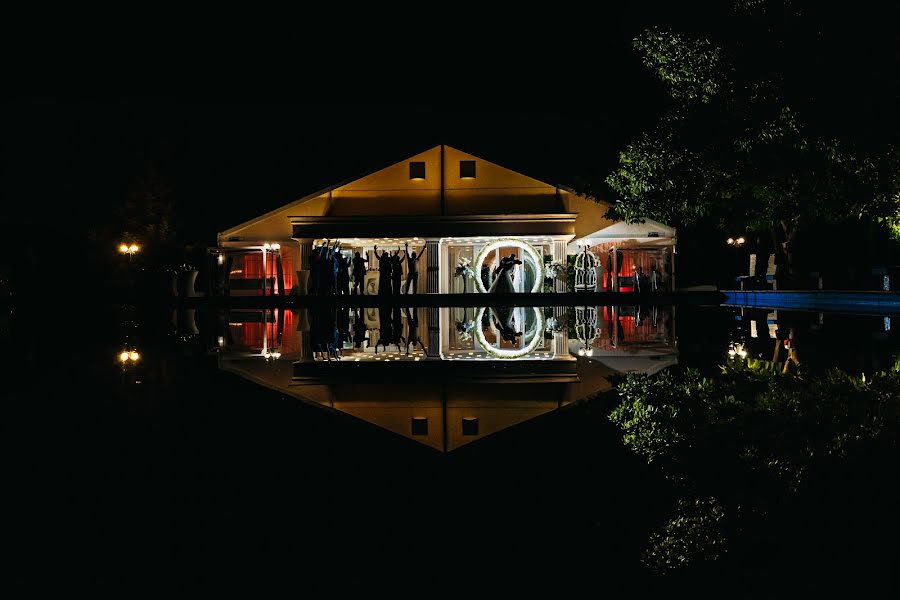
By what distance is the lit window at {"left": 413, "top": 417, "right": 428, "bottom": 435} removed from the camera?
4.41m

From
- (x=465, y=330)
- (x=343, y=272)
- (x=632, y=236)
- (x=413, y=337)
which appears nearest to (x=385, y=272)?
(x=343, y=272)

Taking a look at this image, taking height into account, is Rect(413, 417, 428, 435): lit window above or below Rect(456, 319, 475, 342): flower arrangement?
above

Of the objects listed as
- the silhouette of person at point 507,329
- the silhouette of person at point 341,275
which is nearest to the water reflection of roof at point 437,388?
the silhouette of person at point 507,329

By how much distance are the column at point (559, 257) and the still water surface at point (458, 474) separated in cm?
2433

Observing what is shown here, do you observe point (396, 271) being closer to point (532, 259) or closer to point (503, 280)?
point (503, 280)

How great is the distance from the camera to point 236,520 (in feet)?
9.02

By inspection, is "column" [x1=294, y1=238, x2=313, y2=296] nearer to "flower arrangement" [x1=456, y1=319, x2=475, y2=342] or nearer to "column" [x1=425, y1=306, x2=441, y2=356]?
"flower arrangement" [x1=456, y1=319, x2=475, y2=342]

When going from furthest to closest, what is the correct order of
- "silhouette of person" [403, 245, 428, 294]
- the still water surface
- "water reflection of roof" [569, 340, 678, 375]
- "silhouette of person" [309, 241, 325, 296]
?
"silhouette of person" [403, 245, 428, 294]
"silhouette of person" [309, 241, 325, 296]
"water reflection of roof" [569, 340, 678, 375]
the still water surface

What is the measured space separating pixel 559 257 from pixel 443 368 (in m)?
24.5

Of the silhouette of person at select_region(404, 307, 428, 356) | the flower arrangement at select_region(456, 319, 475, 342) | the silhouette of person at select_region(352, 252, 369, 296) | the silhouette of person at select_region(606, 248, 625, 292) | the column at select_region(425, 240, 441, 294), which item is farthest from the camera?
the silhouette of person at select_region(606, 248, 625, 292)

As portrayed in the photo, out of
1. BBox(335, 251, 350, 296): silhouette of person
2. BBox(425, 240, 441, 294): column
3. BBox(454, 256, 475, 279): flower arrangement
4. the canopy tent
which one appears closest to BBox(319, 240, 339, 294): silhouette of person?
BBox(335, 251, 350, 296): silhouette of person

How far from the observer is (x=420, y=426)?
464 centimetres

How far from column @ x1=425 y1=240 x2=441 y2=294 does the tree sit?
9.13m

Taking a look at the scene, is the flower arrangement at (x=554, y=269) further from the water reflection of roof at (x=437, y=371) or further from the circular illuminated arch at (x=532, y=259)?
the water reflection of roof at (x=437, y=371)
